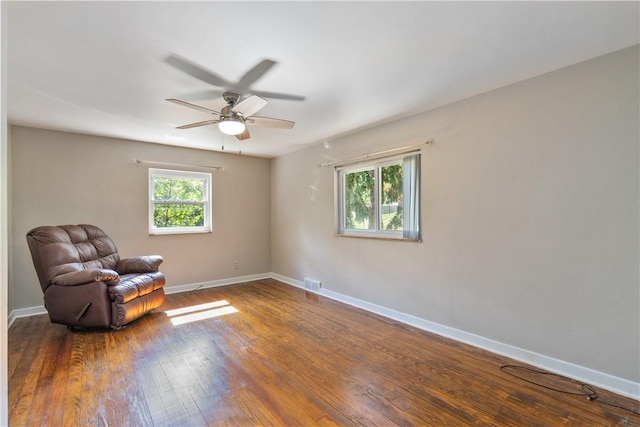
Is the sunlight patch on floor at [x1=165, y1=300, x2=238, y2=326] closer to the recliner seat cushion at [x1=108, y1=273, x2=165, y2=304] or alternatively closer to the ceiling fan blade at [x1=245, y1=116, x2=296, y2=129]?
the recliner seat cushion at [x1=108, y1=273, x2=165, y2=304]

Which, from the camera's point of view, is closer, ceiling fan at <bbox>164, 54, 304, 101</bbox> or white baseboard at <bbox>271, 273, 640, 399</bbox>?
white baseboard at <bbox>271, 273, 640, 399</bbox>

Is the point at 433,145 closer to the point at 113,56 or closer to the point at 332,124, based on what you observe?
the point at 332,124

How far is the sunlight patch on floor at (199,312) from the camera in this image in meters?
3.52

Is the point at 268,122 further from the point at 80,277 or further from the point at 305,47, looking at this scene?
the point at 80,277

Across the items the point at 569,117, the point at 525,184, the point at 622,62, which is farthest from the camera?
the point at 525,184

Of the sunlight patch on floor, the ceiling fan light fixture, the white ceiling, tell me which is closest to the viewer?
the white ceiling

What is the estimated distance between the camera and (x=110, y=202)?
4250mm

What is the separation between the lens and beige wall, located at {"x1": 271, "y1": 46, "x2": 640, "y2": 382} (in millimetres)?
2088

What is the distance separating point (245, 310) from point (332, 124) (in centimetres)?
256

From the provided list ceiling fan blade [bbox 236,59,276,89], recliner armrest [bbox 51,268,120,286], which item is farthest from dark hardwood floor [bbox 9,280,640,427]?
ceiling fan blade [bbox 236,59,276,89]

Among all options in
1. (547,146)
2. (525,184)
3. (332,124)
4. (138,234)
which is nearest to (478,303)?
(525,184)

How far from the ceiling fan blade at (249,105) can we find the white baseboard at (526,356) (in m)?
2.65

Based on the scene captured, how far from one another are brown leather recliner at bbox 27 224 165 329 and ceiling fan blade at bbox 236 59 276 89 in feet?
7.72

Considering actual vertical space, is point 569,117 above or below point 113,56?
below
